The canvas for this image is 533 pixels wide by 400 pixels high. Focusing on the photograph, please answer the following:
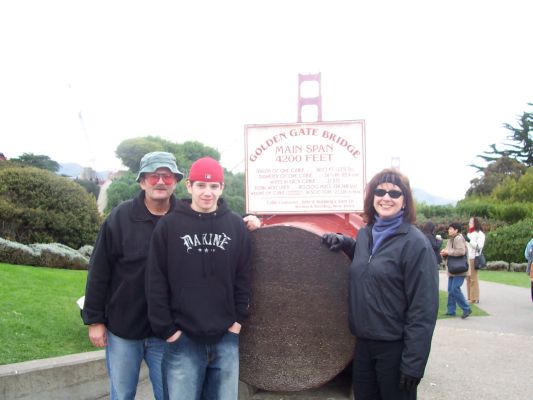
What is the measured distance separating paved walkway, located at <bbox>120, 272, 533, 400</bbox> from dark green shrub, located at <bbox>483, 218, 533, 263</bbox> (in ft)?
42.7

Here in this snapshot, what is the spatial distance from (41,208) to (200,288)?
7667 millimetres

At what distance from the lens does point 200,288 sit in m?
2.91

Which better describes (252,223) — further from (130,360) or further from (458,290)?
(458,290)

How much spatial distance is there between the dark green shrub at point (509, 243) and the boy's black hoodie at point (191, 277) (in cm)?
2173

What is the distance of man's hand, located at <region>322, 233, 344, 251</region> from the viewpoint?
3.52 m

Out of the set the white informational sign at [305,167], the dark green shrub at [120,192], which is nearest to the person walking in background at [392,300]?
the white informational sign at [305,167]

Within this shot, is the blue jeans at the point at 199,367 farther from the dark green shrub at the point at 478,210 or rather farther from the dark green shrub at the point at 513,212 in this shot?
the dark green shrub at the point at 478,210

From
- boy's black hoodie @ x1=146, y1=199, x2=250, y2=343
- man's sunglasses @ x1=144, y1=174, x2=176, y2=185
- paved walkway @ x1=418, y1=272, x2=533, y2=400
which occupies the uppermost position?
man's sunglasses @ x1=144, y1=174, x2=176, y2=185

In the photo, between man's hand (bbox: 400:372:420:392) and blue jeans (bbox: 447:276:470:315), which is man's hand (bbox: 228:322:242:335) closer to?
man's hand (bbox: 400:372:420:392)

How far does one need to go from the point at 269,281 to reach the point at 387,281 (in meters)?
1.00

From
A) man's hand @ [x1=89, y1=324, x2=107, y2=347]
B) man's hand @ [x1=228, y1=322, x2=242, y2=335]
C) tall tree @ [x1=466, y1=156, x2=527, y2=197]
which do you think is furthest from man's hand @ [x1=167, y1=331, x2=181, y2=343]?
tall tree @ [x1=466, y1=156, x2=527, y2=197]

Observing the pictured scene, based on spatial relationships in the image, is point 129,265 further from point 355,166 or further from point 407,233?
point 355,166

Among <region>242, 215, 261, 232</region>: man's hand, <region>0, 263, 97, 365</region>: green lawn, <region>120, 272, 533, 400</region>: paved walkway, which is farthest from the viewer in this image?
<region>120, 272, 533, 400</region>: paved walkway

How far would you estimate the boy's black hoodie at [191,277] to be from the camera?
289 cm
